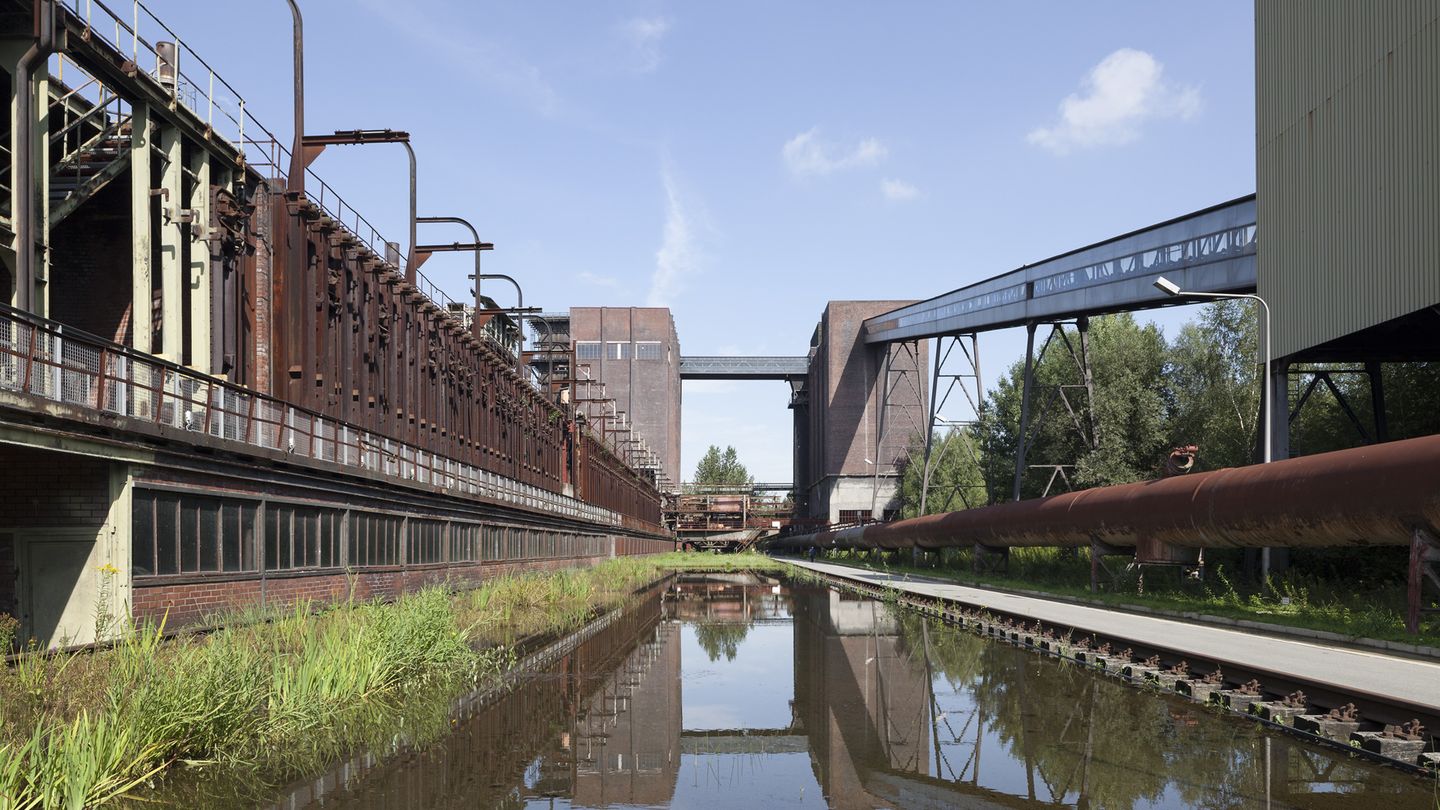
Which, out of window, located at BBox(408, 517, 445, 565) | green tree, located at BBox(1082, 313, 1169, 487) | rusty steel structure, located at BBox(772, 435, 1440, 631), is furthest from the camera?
green tree, located at BBox(1082, 313, 1169, 487)

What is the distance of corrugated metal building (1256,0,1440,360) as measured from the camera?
19.0m

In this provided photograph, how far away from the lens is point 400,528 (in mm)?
23656

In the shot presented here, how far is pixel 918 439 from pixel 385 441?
6308 centimetres

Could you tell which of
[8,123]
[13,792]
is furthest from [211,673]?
[8,123]

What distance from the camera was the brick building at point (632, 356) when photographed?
103 m

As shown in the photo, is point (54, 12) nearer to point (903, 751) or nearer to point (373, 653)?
point (373, 653)

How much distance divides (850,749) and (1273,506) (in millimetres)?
11524

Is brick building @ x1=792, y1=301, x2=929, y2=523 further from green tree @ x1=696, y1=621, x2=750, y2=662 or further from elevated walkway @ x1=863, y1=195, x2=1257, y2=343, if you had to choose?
green tree @ x1=696, y1=621, x2=750, y2=662

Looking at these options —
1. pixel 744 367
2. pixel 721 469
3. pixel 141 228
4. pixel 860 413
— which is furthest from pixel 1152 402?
pixel 721 469

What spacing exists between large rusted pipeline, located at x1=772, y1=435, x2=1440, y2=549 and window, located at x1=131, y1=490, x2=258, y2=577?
49.3ft

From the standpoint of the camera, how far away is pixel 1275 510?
704 inches

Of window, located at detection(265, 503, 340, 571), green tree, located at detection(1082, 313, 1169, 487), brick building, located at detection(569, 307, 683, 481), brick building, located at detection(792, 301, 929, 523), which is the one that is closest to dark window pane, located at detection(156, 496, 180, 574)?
window, located at detection(265, 503, 340, 571)

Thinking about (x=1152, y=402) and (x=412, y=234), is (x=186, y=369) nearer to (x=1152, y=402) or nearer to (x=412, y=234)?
(x=412, y=234)

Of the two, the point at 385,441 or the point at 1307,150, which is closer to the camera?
the point at 1307,150
